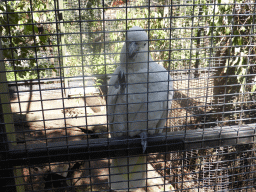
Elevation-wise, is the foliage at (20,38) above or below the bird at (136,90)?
above

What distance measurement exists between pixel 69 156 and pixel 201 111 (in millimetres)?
2174

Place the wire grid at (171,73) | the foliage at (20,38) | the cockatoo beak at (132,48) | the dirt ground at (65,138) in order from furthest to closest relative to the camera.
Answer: the dirt ground at (65,138)
the cockatoo beak at (132,48)
the wire grid at (171,73)
the foliage at (20,38)

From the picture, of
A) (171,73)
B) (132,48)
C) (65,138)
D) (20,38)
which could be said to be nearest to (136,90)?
(132,48)

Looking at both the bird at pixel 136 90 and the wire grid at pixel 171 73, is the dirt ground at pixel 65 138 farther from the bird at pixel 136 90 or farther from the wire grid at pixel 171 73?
the bird at pixel 136 90

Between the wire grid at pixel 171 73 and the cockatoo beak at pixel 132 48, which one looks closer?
the wire grid at pixel 171 73

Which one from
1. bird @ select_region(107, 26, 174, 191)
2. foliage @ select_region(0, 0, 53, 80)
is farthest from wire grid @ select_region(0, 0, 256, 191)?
bird @ select_region(107, 26, 174, 191)

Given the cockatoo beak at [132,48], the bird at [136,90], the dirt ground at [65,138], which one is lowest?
the dirt ground at [65,138]

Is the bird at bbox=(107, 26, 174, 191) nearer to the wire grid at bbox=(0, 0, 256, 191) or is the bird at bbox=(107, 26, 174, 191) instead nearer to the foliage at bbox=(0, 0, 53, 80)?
the wire grid at bbox=(0, 0, 256, 191)

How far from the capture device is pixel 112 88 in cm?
155

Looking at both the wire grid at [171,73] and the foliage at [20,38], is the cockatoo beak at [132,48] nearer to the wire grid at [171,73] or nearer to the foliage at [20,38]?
the wire grid at [171,73]

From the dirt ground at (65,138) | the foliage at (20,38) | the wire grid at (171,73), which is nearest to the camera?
the foliage at (20,38)

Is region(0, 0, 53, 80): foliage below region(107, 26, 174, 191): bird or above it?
above

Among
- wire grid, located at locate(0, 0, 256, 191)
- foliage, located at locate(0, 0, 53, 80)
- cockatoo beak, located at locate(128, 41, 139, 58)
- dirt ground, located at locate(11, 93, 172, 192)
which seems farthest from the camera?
dirt ground, located at locate(11, 93, 172, 192)

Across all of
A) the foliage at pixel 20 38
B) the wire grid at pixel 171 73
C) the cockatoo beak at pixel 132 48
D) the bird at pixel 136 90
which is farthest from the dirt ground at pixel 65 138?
the cockatoo beak at pixel 132 48
